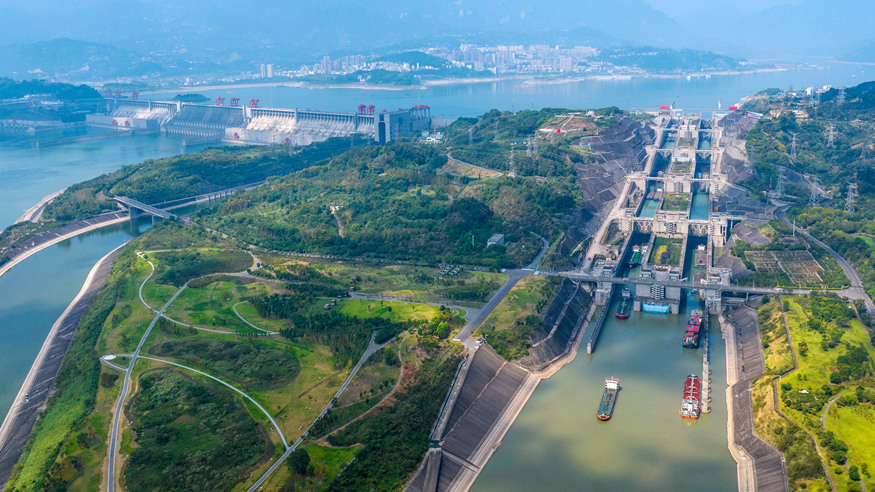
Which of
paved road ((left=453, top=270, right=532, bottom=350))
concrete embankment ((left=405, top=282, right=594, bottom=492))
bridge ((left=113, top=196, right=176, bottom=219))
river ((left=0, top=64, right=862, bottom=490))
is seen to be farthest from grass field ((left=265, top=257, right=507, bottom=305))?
bridge ((left=113, top=196, right=176, bottom=219))

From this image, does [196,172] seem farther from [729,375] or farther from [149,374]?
[729,375]

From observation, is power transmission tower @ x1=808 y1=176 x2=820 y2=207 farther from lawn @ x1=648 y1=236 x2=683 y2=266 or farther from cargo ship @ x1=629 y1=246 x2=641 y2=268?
cargo ship @ x1=629 y1=246 x2=641 y2=268

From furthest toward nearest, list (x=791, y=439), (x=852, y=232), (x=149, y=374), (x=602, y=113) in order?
(x=602, y=113)
(x=852, y=232)
(x=149, y=374)
(x=791, y=439)

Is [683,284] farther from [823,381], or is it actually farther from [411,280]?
[411,280]

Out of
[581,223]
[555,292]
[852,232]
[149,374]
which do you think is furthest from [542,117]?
[149,374]

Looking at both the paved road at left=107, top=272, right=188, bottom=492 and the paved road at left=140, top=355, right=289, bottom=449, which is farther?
the paved road at left=140, top=355, right=289, bottom=449

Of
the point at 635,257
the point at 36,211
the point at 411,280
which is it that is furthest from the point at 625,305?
the point at 36,211
